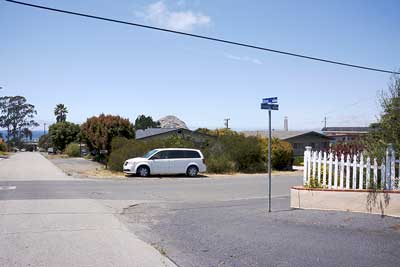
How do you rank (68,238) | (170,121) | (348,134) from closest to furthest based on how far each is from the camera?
(68,238) < (348,134) < (170,121)

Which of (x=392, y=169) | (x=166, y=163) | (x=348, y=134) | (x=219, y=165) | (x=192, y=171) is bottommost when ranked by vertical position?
(x=192, y=171)

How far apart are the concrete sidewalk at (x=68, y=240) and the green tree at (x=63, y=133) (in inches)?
2841

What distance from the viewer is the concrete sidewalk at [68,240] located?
6520 mm

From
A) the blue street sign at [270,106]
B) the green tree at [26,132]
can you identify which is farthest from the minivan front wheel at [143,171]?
the green tree at [26,132]

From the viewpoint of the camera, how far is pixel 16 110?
408ft

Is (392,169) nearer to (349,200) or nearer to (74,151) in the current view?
(349,200)

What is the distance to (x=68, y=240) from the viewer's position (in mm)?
7883

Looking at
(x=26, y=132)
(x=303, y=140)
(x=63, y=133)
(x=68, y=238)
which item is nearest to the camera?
(x=68, y=238)

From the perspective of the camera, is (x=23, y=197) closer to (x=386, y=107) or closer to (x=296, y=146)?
(x=386, y=107)

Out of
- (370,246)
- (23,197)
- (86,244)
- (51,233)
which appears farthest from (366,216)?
(23,197)

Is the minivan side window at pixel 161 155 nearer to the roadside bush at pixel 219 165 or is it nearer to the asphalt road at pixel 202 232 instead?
the roadside bush at pixel 219 165

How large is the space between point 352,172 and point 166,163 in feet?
51.7

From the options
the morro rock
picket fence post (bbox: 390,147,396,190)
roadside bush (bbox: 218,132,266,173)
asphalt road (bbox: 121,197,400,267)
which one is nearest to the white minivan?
roadside bush (bbox: 218,132,266,173)

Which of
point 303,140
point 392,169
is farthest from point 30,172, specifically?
point 303,140
